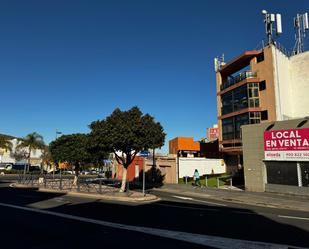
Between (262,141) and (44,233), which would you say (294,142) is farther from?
(44,233)

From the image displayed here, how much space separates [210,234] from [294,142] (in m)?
15.7

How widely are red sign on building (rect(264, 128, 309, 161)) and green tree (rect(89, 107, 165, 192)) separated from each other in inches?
320

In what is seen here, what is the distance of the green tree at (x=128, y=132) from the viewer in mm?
23641

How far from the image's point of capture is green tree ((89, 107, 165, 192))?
931 inches

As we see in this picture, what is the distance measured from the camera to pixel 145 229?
10695 millimetres

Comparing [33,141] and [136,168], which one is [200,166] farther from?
[33,141]

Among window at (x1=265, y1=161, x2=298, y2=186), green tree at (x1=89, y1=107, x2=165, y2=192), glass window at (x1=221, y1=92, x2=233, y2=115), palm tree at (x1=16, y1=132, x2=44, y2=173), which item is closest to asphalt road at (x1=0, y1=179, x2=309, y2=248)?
green tree at (x1=89, y1=107, x2=165, y2=192)

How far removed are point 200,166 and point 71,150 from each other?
19.3 m

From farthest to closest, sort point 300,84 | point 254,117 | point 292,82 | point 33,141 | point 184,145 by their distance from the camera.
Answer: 1. point 33,141
2. point 184,145
3. point 292,82
4. point 300,84
5. point 254,117

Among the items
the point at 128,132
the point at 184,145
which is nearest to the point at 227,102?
the point at 184,145

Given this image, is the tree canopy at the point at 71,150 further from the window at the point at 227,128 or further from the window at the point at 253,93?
the window at the point at 253,93

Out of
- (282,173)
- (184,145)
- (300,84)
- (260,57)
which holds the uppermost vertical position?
Result: (260,57)

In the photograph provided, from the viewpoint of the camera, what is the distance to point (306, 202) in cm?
1964

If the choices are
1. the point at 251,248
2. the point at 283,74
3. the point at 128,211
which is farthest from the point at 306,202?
the point at 283,74
